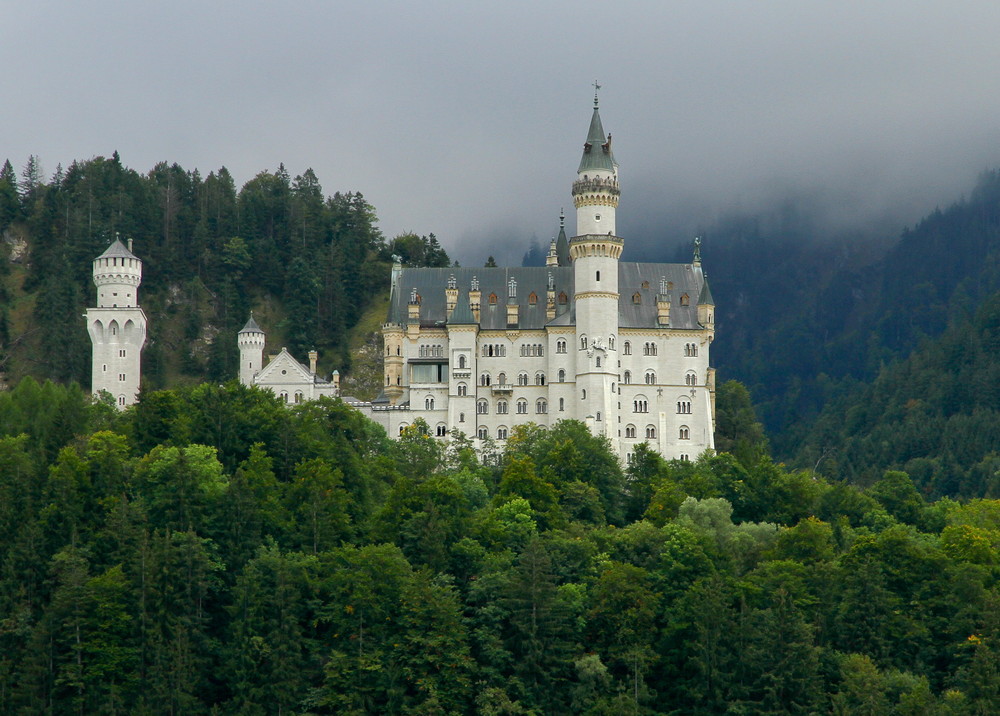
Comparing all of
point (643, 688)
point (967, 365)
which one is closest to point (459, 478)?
point (643, 688)

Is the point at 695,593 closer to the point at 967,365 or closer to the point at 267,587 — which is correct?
the point at 267,587

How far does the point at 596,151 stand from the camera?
99.5 meters

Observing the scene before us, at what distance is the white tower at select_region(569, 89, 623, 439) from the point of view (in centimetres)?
9638

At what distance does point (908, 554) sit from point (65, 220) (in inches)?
3062

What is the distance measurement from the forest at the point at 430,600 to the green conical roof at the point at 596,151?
2450 cm

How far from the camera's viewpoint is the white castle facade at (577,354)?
319 feet

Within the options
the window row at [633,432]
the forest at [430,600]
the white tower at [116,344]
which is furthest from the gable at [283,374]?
the window row at [633,432]

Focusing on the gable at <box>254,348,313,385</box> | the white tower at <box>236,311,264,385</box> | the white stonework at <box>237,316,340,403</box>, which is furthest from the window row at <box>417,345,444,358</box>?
the white tower at <box>236,311,264,385</box>

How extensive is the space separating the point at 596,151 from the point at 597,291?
912cm

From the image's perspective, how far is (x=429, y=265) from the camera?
123 meters

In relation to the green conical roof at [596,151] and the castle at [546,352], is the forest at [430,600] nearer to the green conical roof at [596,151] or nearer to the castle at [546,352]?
the castle at [546,352]

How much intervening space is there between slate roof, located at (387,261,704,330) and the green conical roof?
6746 mm

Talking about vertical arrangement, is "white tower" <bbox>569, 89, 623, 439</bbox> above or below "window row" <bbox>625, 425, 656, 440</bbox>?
above

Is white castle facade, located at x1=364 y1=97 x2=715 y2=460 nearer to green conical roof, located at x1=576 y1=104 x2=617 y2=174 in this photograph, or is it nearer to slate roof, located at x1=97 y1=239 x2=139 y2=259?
green conical roof, located at x1=576 y1=104 x2=617 y2=174
